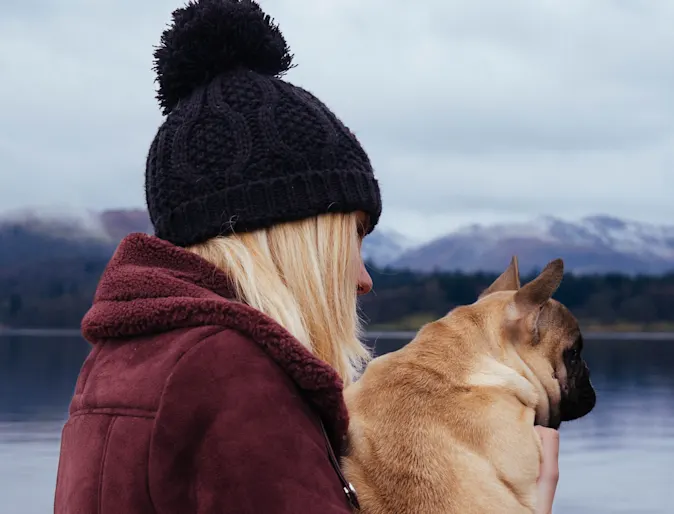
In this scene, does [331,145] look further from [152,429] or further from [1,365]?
[1,365]

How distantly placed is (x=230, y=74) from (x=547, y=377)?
207 cm

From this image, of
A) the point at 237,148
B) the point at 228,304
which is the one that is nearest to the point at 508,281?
the point at 237,148

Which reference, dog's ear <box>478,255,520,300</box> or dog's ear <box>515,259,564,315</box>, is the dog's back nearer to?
dog's ear <box>515,259,564,315</box>

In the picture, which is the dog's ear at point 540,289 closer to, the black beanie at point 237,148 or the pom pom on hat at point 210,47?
the black beanie at point 237,148

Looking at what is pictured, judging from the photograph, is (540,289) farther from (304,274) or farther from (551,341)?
(304,274)

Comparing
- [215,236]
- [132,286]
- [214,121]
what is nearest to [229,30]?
[214,121]

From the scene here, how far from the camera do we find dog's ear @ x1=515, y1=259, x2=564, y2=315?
405cm

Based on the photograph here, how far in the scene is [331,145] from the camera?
2.80 meters

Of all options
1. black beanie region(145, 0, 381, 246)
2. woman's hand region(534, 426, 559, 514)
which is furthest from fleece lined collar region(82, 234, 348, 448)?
woman's hand region(534, 426, 559, 514)

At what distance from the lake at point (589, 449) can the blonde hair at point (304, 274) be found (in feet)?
74.4

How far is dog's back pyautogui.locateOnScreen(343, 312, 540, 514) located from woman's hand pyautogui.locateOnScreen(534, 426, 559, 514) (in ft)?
0.16

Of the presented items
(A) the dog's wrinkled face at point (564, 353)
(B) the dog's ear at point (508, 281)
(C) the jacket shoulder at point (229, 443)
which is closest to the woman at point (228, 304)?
(C) the jacket shoulder at point (229, 443)

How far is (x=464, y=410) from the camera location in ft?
11.2

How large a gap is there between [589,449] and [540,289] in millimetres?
34289
